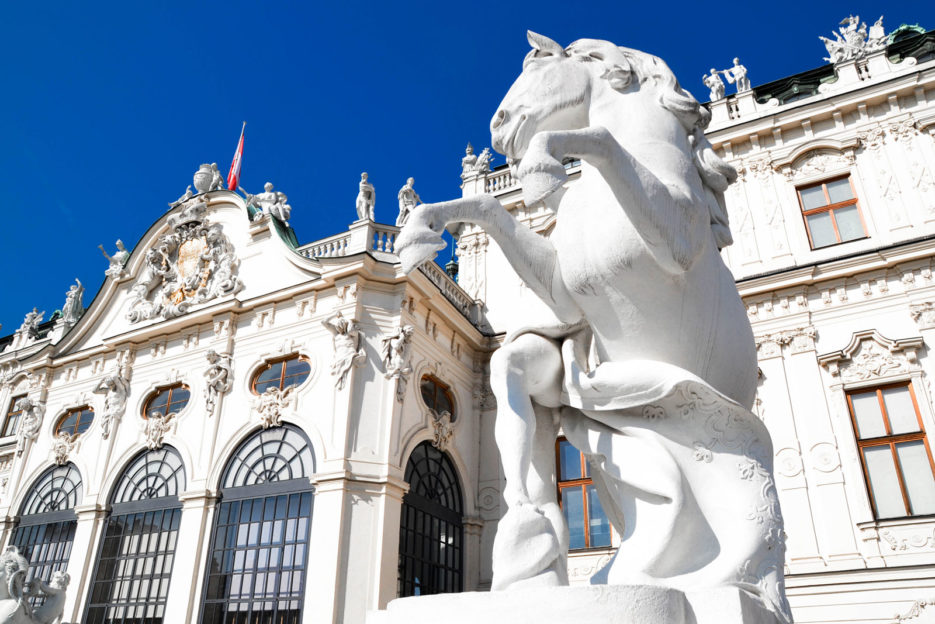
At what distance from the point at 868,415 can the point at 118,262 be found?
17.0 m

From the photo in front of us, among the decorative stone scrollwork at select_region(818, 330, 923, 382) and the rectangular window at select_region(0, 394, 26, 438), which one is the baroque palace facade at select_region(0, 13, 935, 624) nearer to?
the decorative stone scrollwork at select_region(818, 330, 923, 382)

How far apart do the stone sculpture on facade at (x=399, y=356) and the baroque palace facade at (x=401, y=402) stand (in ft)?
0.20

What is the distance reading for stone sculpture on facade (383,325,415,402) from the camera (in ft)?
41.8

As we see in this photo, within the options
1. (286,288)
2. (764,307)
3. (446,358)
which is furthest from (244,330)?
(764,307)

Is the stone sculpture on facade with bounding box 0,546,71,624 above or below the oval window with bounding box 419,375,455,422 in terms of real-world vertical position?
below

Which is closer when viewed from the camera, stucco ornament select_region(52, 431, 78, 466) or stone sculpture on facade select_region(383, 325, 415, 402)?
stone sculpture on facade select_region(383, 325, 415, 402)

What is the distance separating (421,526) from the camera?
12.8m

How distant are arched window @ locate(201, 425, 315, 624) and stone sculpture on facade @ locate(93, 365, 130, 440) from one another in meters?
3.72

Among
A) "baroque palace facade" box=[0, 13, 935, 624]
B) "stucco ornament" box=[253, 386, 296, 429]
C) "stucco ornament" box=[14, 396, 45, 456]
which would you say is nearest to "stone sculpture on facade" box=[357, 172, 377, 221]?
"baroque palace facade" box=[0, 13, 935, 624]

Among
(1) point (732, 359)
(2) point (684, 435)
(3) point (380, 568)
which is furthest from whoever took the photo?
(3) point (380, 568)

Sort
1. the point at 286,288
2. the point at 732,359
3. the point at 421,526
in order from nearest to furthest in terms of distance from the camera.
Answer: the point at 732,359
the point at 421,526
the point at 286,288

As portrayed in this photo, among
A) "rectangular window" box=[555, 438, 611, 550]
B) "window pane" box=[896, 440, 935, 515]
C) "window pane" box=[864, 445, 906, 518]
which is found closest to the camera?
"window pane" box=[896, 440, 935, 515]

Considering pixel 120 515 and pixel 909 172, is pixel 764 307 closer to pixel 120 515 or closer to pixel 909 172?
pixel 909 172

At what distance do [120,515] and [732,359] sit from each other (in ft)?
49.3
